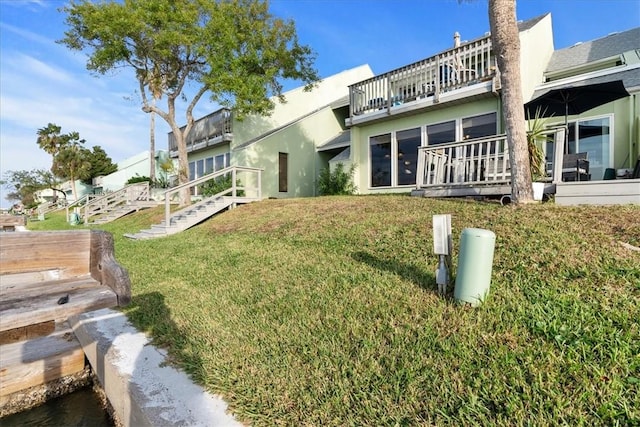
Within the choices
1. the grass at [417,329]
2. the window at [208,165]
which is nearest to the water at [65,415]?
the grass at [417,329]

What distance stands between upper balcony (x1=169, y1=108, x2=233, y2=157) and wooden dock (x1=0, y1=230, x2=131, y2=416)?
1446cm

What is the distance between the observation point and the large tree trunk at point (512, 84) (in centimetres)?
544

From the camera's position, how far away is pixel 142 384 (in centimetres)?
219

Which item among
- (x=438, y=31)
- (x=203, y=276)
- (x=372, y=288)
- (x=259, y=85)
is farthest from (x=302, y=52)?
(x=372, y=288)

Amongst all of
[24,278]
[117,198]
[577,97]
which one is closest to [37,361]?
[24,278]

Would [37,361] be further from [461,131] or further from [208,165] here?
[208,165]

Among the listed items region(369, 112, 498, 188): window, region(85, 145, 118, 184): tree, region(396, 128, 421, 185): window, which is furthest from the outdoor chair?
region(85, 145, 118, 184): tree

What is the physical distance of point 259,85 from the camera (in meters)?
13.2

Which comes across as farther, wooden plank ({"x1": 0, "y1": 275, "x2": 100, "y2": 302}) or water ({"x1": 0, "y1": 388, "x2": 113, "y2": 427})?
water ({"x1": 0, "y1": 388, "x2": 113, "y2": 427})

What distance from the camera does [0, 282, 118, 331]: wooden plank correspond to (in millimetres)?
1366

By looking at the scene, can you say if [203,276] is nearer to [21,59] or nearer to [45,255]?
[45,255]

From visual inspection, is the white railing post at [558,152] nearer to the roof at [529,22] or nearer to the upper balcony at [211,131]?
the roof at [529,22]

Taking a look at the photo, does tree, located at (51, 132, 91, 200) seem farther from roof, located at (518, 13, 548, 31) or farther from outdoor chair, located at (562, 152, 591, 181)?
outdoor chair, located at (562, 152, 591, 181)

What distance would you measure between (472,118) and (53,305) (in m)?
10.9
